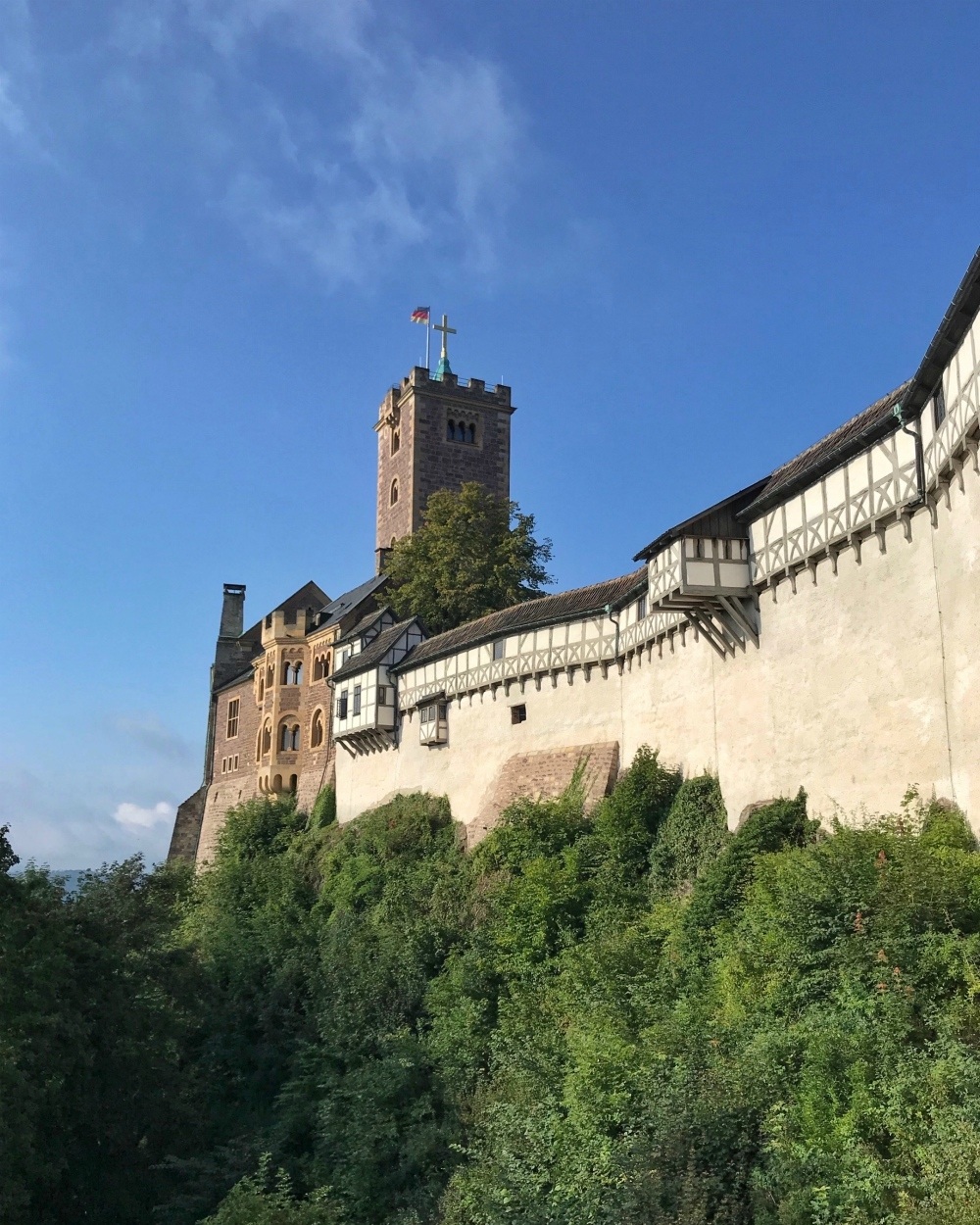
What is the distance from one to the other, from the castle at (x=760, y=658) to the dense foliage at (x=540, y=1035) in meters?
1.27

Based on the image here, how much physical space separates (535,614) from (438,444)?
2198cm

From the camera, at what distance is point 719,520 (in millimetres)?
22859

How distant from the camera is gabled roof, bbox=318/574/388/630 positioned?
47312mm

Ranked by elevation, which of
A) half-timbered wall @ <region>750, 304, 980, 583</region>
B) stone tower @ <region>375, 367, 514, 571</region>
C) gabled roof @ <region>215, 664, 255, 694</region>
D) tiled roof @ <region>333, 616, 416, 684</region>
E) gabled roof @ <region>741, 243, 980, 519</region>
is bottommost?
half-timbered wall @ <region>750, 304, 980, 583</region>

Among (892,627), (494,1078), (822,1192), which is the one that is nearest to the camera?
(822,1192)

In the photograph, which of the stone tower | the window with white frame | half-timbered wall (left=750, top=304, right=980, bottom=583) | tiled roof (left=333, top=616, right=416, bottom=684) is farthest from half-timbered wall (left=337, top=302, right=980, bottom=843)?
the stone tower

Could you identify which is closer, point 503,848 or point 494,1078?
point 494,1078

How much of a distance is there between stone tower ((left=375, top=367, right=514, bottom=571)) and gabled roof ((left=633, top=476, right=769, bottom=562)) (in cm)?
2948

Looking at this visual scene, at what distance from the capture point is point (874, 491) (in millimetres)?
18703

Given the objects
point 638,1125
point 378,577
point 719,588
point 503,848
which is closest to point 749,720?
point 719,588

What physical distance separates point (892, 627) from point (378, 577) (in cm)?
3331

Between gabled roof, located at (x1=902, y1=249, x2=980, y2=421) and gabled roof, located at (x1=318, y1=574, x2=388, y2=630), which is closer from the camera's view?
gabled roof, located at (x1=902, y1=249, x2=980, y2=421)

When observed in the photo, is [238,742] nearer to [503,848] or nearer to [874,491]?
[503,848]

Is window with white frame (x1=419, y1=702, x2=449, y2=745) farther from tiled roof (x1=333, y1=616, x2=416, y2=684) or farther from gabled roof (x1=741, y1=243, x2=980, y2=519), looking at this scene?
gabled roof (x1=741, y1=243, x2=980, y2=519)
